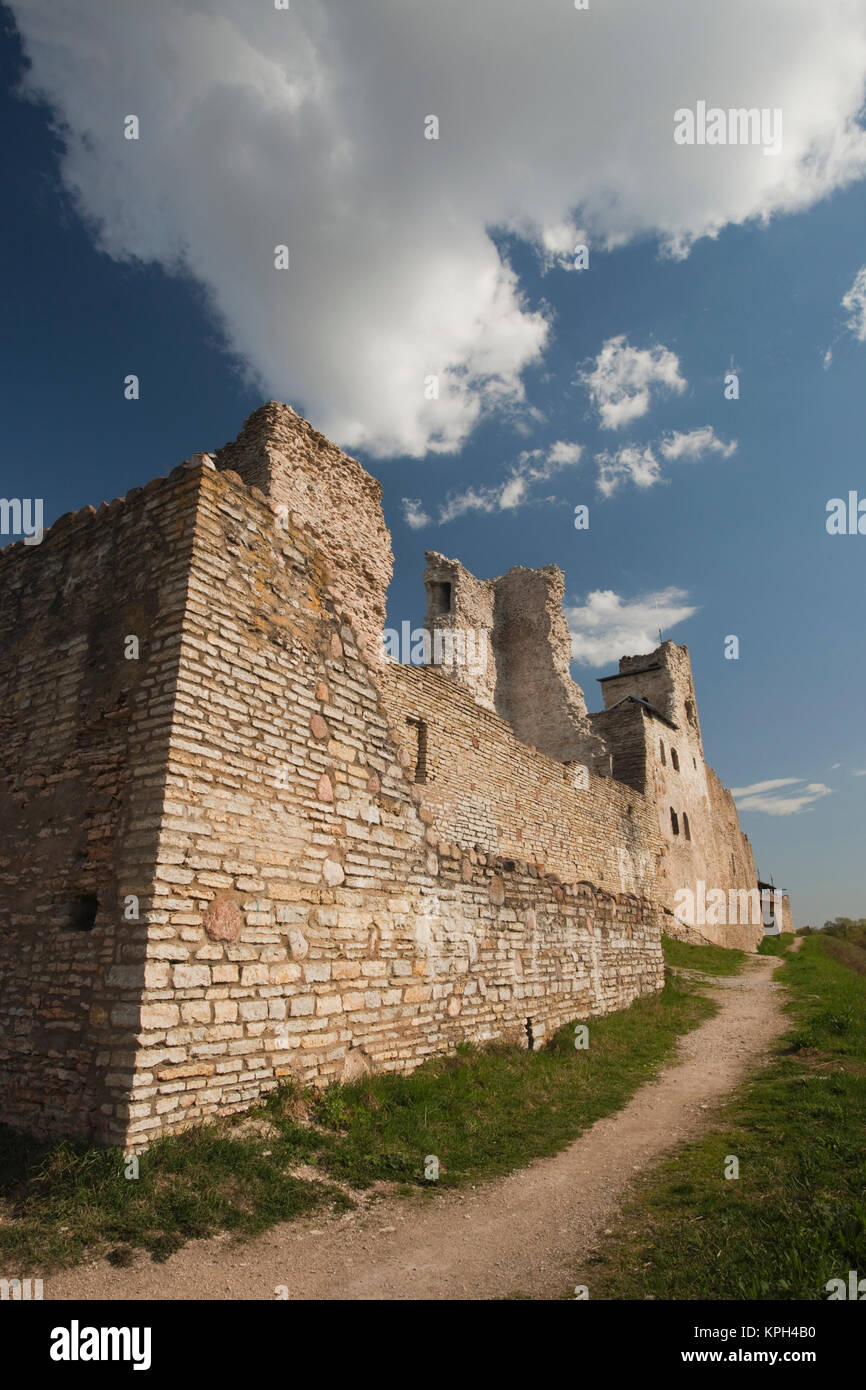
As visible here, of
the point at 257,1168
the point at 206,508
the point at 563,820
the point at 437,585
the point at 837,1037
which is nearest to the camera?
the point at 257,1168

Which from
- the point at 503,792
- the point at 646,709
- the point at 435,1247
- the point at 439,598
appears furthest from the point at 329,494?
the point at 646,709

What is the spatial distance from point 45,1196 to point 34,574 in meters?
5.75

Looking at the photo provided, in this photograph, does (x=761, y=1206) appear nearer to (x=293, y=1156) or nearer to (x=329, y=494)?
(x=293, y=1156)

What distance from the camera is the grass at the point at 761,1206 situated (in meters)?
3.57

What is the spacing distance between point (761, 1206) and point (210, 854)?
4.37 metres

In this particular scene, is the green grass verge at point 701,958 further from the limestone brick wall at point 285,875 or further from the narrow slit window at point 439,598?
the narrow slit window at point 439,598

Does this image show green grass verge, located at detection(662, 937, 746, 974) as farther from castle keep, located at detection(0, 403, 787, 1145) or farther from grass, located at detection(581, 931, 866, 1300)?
grass, located at detection(581, 931, 866, 1300)

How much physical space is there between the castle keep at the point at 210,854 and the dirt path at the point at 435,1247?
1097 millimetres

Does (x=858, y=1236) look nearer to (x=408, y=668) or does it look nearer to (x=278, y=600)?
(x=278, y=600)

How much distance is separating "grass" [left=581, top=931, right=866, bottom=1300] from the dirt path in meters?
0.28

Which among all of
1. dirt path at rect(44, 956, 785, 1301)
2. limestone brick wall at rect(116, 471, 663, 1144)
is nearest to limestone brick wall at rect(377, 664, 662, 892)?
limestone brick wall at rect(116, 471, 663, 1144)

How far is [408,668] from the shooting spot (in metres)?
13.7

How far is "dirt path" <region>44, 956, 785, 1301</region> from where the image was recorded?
366 centimetres

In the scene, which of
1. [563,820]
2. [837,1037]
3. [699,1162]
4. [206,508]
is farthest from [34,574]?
[563,820]
